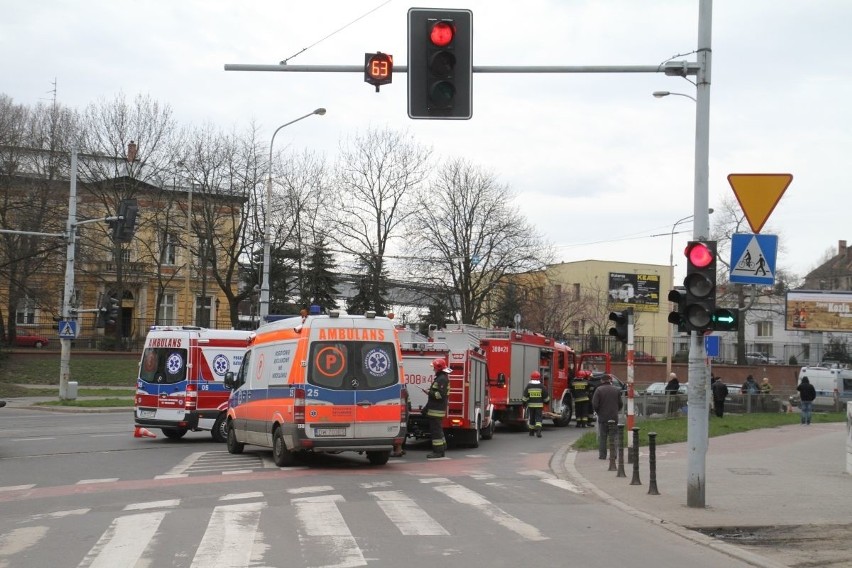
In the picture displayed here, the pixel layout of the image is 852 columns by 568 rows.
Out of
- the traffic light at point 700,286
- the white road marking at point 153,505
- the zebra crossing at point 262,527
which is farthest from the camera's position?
the traffic light at point 700,286

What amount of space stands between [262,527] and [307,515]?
0.98 meters

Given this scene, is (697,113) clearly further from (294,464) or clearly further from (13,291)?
(13,291)

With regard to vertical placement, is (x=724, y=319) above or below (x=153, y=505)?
above

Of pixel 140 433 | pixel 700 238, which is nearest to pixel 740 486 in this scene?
pixel 700 238

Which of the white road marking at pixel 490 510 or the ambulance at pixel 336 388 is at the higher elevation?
the ambulance at pixel 336 388

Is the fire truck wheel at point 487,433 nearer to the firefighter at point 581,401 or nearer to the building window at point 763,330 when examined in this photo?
the firefighter at point 581,401

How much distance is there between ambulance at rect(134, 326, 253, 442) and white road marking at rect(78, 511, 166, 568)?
11.2 m

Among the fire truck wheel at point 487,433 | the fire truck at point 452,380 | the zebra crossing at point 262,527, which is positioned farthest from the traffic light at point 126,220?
the zebra crossing at point 262,527

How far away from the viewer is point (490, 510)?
12.2 metres

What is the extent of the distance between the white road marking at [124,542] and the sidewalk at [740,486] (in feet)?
19.1

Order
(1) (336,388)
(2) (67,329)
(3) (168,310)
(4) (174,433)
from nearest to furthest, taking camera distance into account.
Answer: (1) (336,388) < (4) (174,433) < (2) (67,329) < (3) (168,310)

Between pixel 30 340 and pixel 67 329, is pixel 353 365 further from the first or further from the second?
pixel 30 340

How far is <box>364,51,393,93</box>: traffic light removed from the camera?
1147 centimetres

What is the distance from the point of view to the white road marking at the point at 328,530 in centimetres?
888
